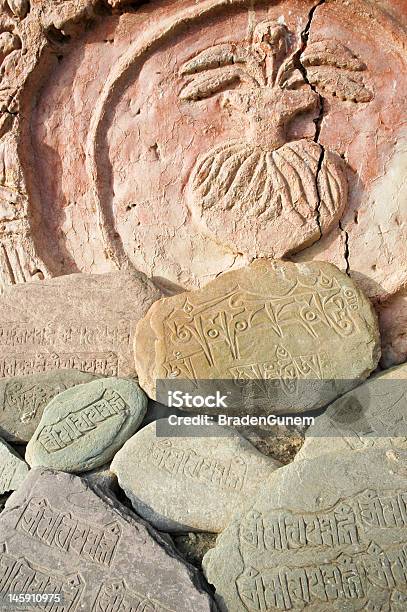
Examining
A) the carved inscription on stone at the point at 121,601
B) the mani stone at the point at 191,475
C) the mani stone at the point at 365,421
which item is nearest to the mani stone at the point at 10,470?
the mani stone at the point at 191,475

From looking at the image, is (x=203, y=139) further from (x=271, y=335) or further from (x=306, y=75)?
(x=271, y=335)

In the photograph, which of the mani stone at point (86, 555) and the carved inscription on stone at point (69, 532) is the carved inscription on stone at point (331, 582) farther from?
the carved inscription on stone at point (69, 532)

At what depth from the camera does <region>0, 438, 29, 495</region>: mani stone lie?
2.74 m

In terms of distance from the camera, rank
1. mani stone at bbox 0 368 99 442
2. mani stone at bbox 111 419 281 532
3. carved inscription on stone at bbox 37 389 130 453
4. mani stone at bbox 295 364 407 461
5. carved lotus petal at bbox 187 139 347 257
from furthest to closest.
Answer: carved lotus petal at bbox 187 139 347 257, mani stone at bbox 0 368 99 442, carved inscription on stone at bbox 37 389 130 453, mani stone at bbox 295 364 407 461, mani stone at bbox 111 419 281 532

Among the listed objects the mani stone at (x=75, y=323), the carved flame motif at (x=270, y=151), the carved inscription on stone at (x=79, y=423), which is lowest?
the carved inscription on stone at (x=79, y=423)

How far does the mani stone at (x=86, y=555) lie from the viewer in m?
2.14

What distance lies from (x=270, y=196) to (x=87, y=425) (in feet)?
5.23

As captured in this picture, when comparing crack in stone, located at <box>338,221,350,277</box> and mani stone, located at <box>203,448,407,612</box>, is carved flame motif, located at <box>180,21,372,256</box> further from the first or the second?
mani stone, located at <box>203,448,407,612</box>

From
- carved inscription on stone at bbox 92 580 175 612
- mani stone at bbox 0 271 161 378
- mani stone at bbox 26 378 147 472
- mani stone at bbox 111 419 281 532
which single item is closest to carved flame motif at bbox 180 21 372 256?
mani stone at bbox 0 271 161 378

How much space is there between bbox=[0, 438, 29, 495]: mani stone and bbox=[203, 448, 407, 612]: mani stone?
3.28 feet

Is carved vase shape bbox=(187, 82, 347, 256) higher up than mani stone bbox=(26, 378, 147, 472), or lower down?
higher up

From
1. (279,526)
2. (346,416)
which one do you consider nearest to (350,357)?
(346,416)

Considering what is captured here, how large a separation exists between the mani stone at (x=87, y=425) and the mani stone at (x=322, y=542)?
707mm

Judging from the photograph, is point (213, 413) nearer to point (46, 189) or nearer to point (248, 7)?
point (46, 189)
